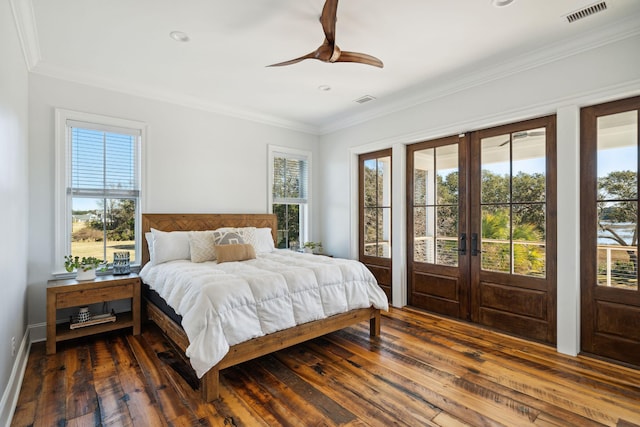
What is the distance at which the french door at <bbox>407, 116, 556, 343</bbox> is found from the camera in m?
3.19

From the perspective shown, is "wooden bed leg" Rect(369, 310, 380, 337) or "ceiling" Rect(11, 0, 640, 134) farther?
"wooden bed leg" Rect(369, 310, 380, 337)

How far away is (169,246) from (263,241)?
1.22 metres

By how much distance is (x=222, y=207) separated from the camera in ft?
15.1

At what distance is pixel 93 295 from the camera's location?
3135 mm

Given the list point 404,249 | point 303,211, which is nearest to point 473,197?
point 404,249

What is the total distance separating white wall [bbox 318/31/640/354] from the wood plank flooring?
2.16 feet

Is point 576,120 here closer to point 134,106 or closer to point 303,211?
point 303,211

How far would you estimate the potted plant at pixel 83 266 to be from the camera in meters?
3.19

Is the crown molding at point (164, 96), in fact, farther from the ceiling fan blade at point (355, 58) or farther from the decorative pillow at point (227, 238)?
the ceiling fan blade at point (355, 58)

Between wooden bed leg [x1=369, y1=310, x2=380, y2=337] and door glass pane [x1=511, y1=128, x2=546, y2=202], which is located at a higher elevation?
door glass pane [x1=511, y1=128, x2=546, y2=202]

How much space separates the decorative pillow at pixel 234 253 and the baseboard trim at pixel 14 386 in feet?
5.60

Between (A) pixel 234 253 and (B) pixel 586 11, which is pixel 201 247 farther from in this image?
(B) pixel 586 11

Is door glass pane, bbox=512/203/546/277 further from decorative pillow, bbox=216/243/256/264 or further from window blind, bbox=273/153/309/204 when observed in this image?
window blind, bbox=273/153/309/204

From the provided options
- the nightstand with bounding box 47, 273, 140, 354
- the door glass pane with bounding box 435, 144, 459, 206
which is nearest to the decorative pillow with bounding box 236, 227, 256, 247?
the nightstand with bounding box 47, 273, 140, 354
